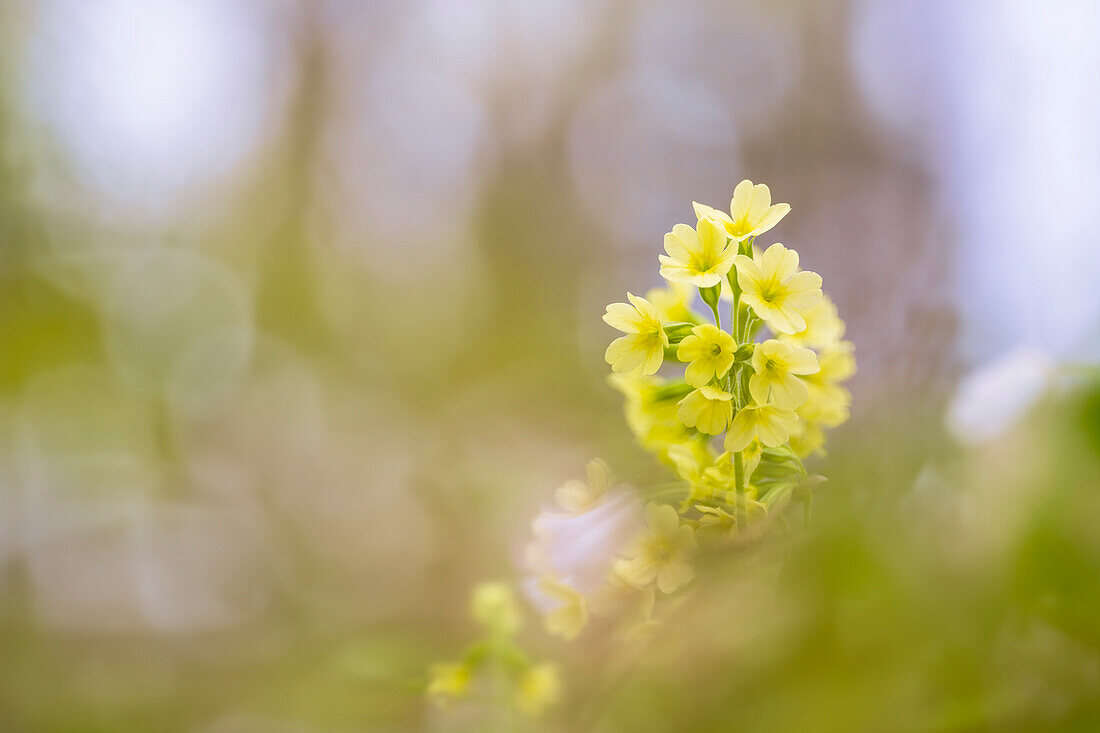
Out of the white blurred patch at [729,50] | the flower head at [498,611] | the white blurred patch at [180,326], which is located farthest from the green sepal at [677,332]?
the white blurred patch at [180,326]

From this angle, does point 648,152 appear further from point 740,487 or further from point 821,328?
point 740,487

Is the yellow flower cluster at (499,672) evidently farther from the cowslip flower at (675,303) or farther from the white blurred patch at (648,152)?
the white blurred patch at (648,152)

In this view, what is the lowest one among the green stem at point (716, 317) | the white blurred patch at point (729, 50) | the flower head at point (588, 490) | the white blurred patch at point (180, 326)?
the flower head at point (588, 490)

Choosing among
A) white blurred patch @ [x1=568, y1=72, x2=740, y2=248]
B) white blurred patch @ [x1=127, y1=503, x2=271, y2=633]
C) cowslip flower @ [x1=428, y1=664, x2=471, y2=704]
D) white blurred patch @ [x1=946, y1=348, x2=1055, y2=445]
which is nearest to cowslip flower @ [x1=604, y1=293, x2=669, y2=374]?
white blurred patch @ [x1=946, y1=348, x2=1055, y2=445]

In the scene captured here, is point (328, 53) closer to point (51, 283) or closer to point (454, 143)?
point (454, 143)

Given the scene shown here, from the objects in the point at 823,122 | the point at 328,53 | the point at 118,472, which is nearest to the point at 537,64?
the point at 328,53

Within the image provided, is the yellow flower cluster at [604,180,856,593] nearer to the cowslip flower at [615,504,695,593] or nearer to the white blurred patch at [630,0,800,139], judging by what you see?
the cowslip flower at [615,504,695,593]

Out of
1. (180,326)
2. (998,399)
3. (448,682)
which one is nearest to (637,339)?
(998,399)
